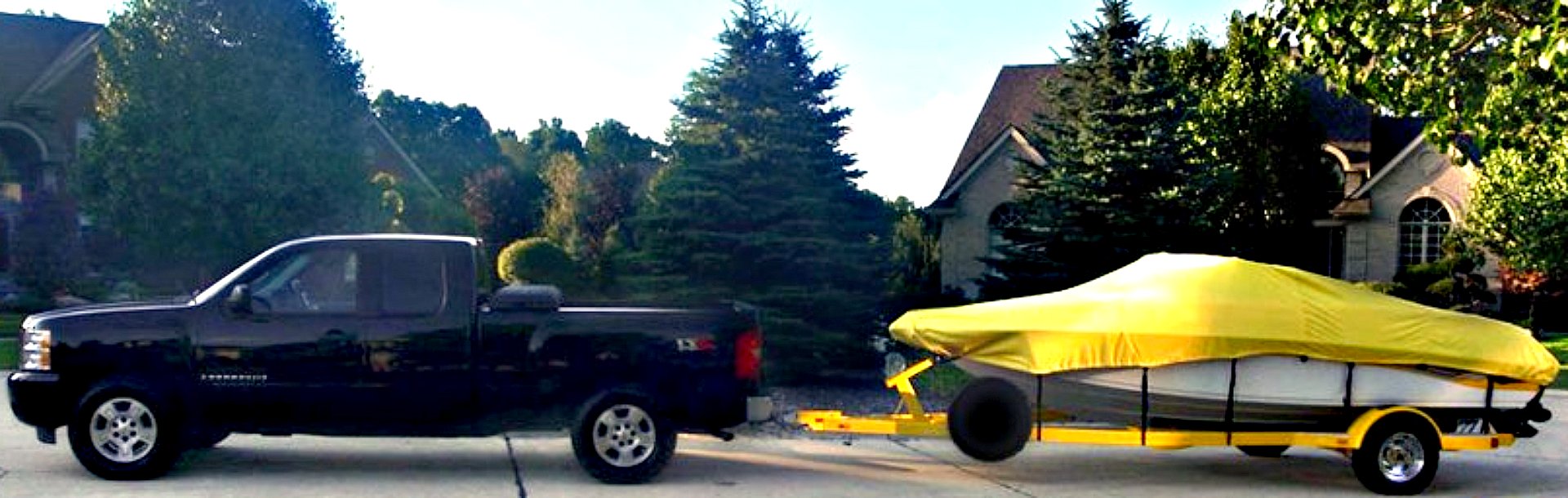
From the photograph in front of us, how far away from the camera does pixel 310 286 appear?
923cm

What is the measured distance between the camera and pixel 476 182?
155 ft

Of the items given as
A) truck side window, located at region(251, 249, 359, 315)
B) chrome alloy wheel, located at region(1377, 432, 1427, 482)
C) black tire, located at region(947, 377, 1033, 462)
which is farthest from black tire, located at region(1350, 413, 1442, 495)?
truck side window, located at region(251, 249, 359, 315)

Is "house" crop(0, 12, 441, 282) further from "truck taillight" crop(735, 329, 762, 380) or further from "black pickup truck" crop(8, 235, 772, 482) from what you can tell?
"truck taillight" crop(735, 329, 762, 380)

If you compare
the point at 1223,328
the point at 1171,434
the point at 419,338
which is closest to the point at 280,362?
the point at 419,338

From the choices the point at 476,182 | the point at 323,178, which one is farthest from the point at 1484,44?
the point at 476,182

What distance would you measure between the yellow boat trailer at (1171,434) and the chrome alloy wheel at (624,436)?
1.24m

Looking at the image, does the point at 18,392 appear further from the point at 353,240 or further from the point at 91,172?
the point at 91,172

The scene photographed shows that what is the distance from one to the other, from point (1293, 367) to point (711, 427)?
14.0ft

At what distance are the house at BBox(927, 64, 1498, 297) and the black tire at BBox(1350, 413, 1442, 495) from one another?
806 inches

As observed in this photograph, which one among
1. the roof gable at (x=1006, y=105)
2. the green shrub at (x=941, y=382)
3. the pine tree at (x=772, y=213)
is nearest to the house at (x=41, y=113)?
the roof gable at (x=1006, y=105)

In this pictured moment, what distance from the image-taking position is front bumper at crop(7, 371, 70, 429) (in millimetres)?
8695

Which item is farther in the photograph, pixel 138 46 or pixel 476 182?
pixel 476 182

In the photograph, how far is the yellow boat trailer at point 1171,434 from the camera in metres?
8.99

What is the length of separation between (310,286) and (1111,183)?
593 inches
